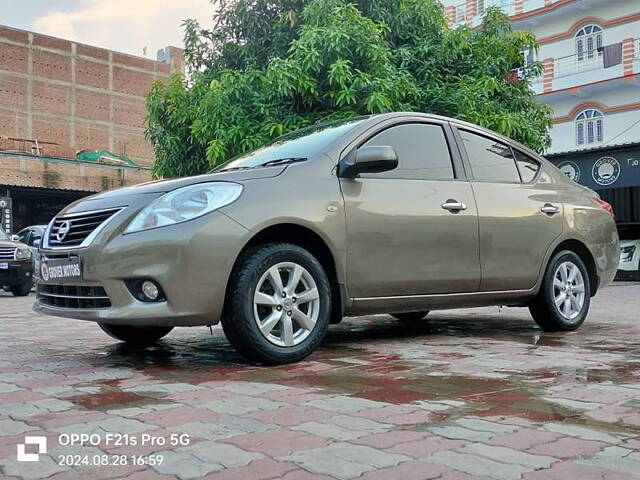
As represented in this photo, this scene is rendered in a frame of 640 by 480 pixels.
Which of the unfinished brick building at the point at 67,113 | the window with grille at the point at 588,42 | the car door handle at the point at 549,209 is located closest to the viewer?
the car door handle at the point at 549,209

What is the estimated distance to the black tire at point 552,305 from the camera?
5.70 meters

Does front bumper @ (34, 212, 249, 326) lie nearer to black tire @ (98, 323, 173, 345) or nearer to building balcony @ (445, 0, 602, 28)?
black tire @ (98, 323, 173, 345)

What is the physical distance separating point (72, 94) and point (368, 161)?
38.2 meters

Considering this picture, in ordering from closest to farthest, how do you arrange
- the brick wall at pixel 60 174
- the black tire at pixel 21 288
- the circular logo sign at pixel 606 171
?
the black tire at pixel 21 288 → the circular logo sign at pixel 606 171 → the brick wall at pixel 60 174

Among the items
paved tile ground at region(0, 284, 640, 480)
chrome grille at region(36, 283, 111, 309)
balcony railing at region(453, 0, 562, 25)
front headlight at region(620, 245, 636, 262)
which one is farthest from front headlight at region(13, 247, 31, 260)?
balcony railing at region(453, 0, 562, 25)

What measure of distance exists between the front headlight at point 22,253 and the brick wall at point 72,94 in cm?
2104

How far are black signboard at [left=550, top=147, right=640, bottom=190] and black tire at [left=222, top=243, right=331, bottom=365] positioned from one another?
39.8 feet

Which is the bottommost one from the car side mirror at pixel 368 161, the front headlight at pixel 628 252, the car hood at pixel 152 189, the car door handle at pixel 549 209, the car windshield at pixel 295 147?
the front headlight at pixel 628 252

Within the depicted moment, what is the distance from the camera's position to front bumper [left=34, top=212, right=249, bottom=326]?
391 cm

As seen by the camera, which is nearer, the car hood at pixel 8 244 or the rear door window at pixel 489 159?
the rear door window at pixel 489 159

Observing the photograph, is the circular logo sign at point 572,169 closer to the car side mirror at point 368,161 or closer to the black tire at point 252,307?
the car side mirror at point 368,161

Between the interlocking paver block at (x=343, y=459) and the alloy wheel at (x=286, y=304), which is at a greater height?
the alloy wheel at (x=286, y=304)

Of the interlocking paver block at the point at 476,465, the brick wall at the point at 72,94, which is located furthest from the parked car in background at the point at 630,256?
the brick wall at the point at 72,94

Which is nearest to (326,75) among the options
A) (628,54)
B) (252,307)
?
(252,307)
